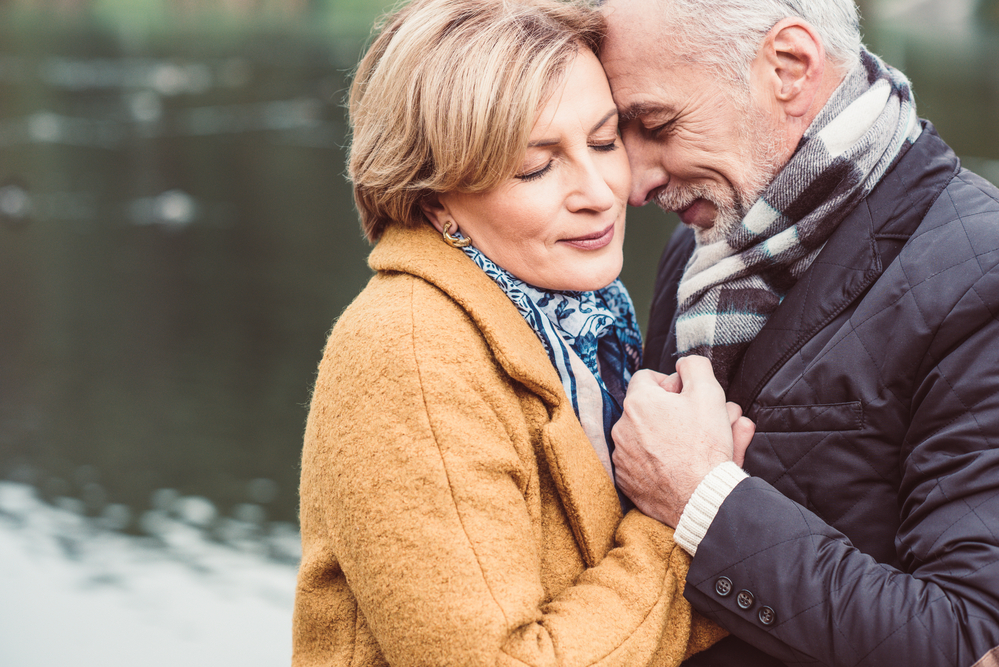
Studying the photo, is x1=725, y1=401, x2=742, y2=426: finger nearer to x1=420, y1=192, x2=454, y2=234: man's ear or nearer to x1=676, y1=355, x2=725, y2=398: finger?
x1=676, y1=355, x2=725, y2=398: finger

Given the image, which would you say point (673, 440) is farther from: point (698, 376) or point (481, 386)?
point (481, 386)

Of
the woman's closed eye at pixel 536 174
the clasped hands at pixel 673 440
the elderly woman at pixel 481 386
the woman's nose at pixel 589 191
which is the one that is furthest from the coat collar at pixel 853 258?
the woman's closed eye at pixel 536 174

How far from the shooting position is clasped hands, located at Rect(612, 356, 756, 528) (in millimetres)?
1823

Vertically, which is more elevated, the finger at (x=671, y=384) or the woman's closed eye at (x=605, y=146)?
the woman's closed eye at (x=605, y=146)

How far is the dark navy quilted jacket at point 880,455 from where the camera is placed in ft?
5.18

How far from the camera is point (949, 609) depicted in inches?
61.2

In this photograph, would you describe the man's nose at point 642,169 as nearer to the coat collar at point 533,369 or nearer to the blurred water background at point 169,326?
the coat collar at point 533,369

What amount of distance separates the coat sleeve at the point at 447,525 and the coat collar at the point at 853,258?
0.55 m

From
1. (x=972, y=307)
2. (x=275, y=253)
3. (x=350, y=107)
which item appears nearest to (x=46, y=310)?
(x=275, y=253)

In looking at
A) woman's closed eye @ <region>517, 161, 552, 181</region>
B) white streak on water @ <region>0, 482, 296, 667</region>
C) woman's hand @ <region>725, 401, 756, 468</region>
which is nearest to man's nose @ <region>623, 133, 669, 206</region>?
woman's closed eye @ <region>517, 161, 552, 181</region>

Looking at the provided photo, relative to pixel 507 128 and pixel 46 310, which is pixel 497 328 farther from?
pixel 46 310

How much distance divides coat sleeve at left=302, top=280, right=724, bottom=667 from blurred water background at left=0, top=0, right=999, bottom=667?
1.13 m

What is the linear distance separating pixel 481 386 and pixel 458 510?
0.24m

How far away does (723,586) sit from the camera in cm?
172
